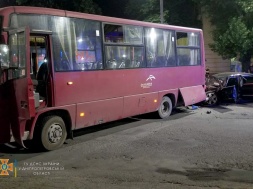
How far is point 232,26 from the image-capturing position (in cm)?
1647

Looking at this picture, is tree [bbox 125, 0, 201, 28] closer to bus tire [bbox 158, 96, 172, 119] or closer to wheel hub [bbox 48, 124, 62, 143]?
bus tire [bbox 158, 96, 172, 119]

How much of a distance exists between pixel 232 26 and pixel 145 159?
490 inches

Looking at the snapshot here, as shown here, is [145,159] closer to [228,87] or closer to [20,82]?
[20,82]

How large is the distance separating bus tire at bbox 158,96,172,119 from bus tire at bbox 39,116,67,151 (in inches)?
160

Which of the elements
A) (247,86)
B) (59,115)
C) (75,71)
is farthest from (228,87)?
(59,115)

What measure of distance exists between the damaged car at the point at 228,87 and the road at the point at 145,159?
13.3 feet

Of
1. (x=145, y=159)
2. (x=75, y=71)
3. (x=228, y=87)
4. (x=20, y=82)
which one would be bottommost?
(x=145, y=159)

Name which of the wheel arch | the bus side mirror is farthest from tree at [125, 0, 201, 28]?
the bus side mirror

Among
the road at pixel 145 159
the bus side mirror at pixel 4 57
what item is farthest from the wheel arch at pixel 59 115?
the bus side mirror at pixel 4 57

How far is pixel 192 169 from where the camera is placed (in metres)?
5.45

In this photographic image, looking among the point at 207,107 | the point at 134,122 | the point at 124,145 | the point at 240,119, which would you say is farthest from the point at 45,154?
the point at 207,107

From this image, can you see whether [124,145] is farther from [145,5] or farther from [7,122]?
[145,5]

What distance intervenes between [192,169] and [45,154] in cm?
286

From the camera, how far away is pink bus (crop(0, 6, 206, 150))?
5.94 meters
